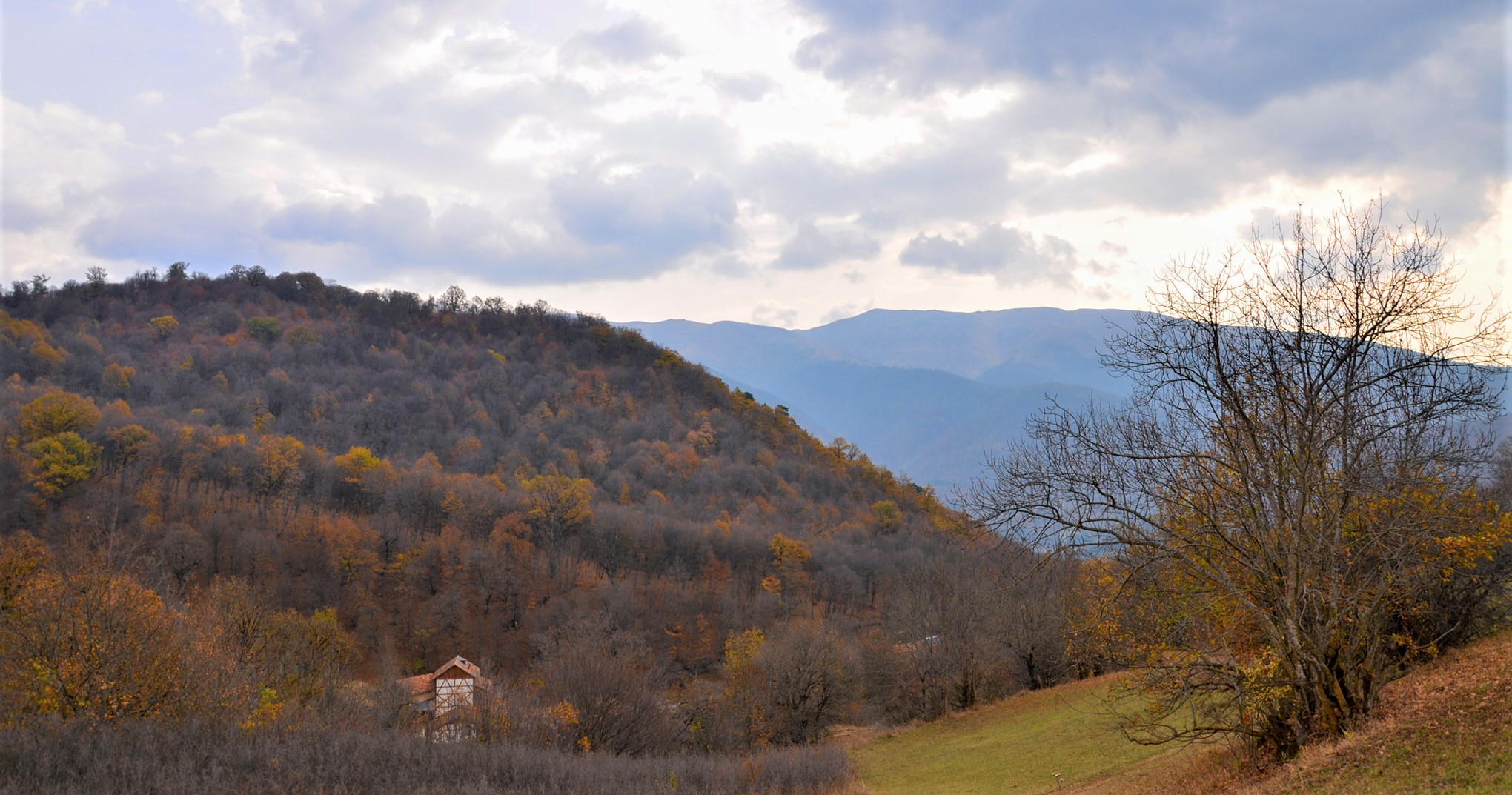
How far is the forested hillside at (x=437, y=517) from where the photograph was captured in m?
31.0

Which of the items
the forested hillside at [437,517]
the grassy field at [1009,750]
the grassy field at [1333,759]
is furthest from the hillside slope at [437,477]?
the grassy field at [1333,759]

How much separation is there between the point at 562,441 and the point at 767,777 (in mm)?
81366

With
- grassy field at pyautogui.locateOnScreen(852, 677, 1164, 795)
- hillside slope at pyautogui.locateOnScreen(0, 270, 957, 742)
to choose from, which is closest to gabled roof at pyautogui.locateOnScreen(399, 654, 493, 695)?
hillside slope at pyautogui.locateOnScreen(0, 270, 957, 742)

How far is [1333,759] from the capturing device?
10867mm

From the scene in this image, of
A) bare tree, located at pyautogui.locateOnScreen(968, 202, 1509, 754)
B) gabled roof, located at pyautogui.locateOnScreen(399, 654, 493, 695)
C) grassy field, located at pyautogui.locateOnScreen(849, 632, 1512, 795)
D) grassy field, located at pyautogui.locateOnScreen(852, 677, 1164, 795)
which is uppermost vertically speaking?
bare tree, located at pyautogui.locateOnScreen(968, 202, 1509, 754)

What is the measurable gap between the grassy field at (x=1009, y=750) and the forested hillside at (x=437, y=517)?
397cm

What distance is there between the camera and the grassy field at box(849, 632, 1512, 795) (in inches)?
383

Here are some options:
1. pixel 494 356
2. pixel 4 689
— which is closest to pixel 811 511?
pixel 494 356

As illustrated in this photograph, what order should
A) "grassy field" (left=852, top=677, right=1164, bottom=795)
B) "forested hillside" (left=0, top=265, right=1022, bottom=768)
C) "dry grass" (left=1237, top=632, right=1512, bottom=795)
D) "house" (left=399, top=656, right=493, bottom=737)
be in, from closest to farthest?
"dry grass" (left=1237, top=632, right=1512, bottom=795) → "grassy field" (left=852, top=677, right=1164, bottom=795) → "house" (left=399, top=656, right=493, bottom=737) → "forested hillside" (left=0, top=265, right=1022, bottom=768)

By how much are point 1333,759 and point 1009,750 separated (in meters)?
16.4

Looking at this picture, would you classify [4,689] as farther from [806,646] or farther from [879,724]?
[879,724]

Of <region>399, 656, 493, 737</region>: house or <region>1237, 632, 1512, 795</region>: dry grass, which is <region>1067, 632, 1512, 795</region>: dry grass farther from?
<region>399, 656, 493, 737</region>: house

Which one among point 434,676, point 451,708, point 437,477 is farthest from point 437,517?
point 451,708

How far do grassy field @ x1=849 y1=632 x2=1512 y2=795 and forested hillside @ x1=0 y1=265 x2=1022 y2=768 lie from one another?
11.1 metres
